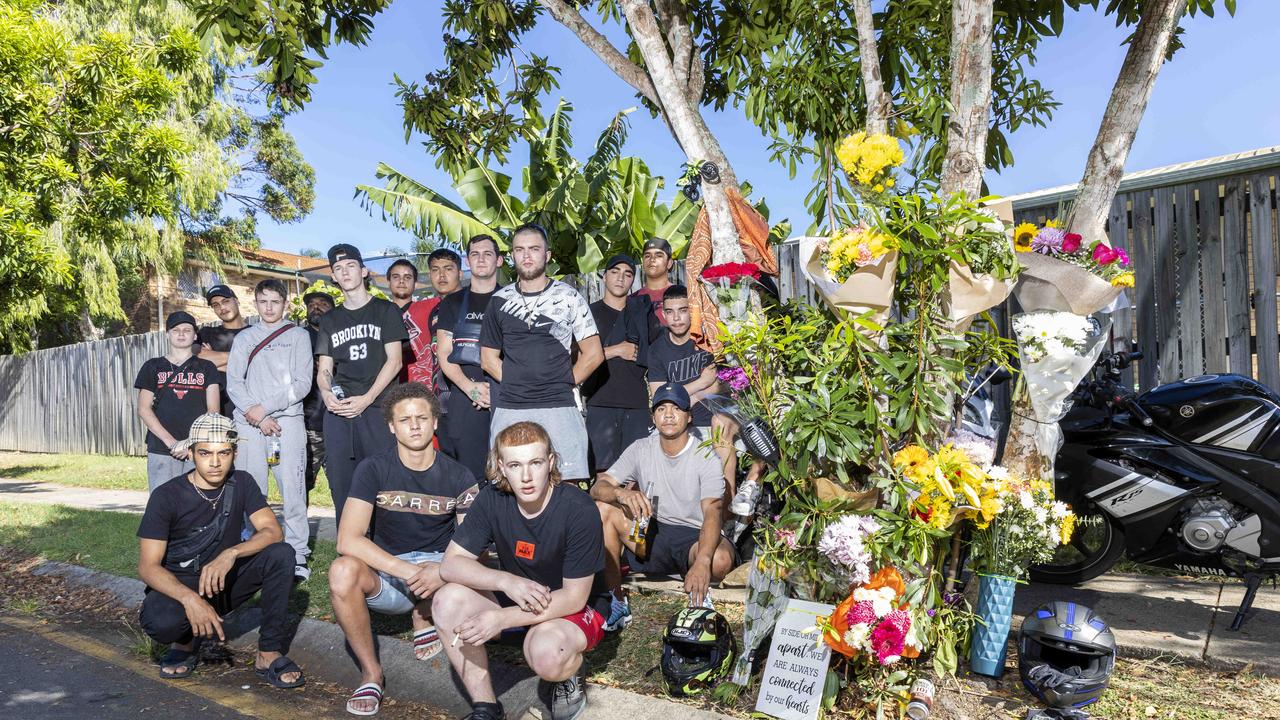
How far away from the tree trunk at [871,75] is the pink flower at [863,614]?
2.18 metres

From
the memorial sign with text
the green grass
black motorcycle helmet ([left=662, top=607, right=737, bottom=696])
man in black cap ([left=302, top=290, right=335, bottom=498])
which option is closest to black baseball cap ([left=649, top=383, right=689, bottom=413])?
black motorcycle helmet ([left=662, top=607, right=737, bottom=696])

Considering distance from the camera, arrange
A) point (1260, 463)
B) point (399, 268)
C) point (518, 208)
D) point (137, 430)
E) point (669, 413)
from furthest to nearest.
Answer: point (137, 430) < point (518, 208) < point (399, 268) < point (669, 413) < point (1260, 463)

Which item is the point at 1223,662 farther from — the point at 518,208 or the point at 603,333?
the point at 518,208

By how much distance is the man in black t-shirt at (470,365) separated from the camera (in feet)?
20.0

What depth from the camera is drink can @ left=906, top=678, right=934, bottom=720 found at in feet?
11.4

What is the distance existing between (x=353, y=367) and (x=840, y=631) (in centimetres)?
401

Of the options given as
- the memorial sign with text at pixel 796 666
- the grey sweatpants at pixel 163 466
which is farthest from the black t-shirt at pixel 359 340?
the memorial sign with text at pixel 796 666

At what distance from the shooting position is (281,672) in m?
4.57

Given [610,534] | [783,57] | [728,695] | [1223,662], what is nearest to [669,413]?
[610,534]

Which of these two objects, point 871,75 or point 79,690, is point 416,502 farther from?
point 871,75

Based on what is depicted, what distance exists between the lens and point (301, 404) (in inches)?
255

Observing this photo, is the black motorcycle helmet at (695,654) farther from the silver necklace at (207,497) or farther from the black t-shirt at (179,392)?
the black t-shirt at (179,392)

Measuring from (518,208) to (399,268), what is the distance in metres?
5.61

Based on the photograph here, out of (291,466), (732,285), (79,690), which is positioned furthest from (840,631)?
(291,466)
